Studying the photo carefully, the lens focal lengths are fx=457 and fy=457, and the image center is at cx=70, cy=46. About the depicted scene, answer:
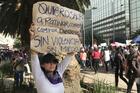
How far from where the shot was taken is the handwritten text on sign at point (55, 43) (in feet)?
18.2

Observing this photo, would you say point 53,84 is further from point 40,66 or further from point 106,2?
point 106,2

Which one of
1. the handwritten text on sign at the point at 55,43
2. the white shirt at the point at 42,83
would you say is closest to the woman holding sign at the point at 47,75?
the white shirt at the point at 42,83

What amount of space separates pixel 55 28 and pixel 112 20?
96.0 m

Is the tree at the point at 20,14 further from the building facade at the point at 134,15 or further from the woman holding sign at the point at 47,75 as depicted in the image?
the building facade at the point at 134,15

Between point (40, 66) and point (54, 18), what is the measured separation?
0.88m

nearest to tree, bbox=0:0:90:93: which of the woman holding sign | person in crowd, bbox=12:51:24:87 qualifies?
person in crowd, bbox=12:51:24:87

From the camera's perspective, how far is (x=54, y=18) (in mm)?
5973

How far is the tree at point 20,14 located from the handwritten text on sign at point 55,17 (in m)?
8.12

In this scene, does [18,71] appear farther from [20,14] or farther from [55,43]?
[55,43]

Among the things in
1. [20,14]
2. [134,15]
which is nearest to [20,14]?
[20,14]

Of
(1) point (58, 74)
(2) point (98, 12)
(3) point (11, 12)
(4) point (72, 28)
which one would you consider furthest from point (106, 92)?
(2) point (98, 12)

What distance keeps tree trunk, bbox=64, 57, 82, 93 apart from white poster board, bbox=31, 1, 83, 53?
540cm

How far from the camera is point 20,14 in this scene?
704 inches

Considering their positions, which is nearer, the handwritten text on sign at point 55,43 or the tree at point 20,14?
the handwritten text on sign at point 55,43
